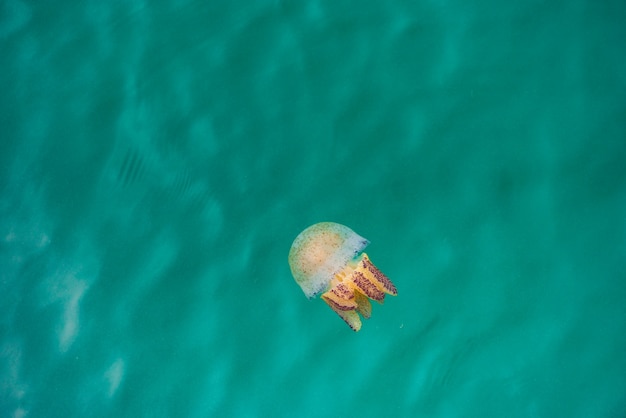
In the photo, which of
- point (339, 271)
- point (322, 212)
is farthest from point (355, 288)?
point (322, 212)

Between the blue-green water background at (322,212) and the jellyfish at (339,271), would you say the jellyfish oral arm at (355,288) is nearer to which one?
the jellyfish at (339,271)

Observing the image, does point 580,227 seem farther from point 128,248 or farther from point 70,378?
point 70,378

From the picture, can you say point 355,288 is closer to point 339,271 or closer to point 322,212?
point 339,271

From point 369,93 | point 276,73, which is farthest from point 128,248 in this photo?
point 369,93

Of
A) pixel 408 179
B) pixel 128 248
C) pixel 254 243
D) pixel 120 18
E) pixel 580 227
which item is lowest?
pixel 580 227

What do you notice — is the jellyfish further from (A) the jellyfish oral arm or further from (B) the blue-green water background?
(B) the blue-green water background

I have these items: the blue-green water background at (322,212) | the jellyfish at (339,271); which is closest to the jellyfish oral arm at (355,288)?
the jellyfish at (339,271)
